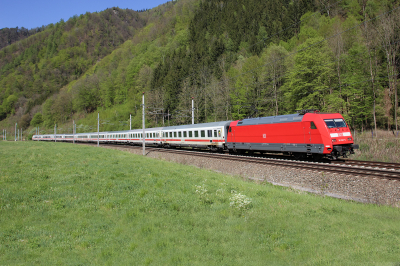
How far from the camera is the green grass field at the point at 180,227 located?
553 cm

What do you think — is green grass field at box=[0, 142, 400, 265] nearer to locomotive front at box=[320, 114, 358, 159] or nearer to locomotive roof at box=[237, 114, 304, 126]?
locomotive front at box=[320, 114, 358, 159]

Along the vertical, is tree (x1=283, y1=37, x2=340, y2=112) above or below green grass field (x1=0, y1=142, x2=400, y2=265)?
above

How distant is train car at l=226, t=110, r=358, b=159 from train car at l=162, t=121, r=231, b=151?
360cm

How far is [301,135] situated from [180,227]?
1442cm

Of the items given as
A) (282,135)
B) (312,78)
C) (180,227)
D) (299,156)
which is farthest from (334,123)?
(312,78)

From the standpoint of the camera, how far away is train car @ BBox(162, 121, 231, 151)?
1105 inches

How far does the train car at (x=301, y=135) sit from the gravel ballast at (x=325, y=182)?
3792 millimetres

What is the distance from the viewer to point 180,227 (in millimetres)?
6984

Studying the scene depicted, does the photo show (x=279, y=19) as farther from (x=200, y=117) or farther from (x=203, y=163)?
(x=203, y=163)

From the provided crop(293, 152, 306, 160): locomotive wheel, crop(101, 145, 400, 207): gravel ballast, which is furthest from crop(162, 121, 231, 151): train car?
crop(293, 152, 306, 160): locomotive wheel

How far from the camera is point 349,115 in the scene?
35.4m

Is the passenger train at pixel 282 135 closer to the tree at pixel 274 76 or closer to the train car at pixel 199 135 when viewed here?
the train car at pixel 199 135

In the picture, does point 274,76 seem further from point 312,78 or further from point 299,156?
point 299,156

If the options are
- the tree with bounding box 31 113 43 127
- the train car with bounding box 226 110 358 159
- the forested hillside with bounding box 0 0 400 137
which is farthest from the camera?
the tree with bounding box 31 113 43 127
